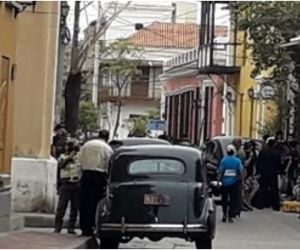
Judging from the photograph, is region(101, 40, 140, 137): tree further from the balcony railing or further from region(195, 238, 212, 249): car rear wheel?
region(195, 238, 212, 249): car rear wheel

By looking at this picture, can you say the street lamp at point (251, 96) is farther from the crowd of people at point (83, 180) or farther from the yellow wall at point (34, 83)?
the crowd of people at point (83, 180)

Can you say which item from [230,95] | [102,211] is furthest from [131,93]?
[102,211]

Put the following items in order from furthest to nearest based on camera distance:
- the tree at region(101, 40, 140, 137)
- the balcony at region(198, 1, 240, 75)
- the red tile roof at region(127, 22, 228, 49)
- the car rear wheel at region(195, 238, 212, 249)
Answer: the red tile roof at region(127, 22, 228, 49)
the tree at region(101, 40, 140, 137)
the balcony at region(198, 1, 240, 75)
the car rear wheel at region(195, 238, 212, 249)

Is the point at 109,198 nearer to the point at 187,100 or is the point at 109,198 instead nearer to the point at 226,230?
the point at 226,230

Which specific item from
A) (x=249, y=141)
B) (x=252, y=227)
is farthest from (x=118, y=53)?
(x=252, y=227)

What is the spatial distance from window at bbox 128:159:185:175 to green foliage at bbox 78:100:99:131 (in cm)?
4575

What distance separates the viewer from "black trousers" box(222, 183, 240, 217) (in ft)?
85.0

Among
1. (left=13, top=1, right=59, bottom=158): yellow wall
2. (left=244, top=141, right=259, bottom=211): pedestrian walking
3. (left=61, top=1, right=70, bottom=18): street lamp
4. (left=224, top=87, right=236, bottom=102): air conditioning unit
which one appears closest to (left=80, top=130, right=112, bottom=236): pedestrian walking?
(left=13, top=1, right=59, bottom=158): yellow wall

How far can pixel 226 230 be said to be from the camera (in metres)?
23.9

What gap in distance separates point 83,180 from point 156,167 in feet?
5.98

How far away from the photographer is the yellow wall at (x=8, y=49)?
18831mm

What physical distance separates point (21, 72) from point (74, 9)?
9.90 m

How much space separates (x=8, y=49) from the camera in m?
19.4

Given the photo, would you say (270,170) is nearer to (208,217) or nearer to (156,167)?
(156,167)
